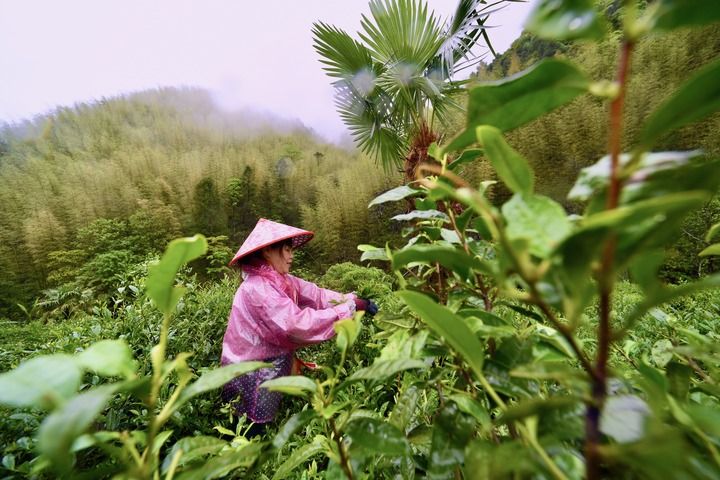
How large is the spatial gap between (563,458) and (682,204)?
133 mm

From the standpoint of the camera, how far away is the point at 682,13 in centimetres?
11

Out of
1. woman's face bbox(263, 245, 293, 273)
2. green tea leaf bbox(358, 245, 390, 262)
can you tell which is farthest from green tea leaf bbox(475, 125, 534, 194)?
woman's face bbox(263, 245, 293, 273)

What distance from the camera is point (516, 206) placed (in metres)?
0.13

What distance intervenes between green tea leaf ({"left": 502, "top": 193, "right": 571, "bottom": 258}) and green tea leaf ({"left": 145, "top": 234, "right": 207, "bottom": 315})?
0.49ft

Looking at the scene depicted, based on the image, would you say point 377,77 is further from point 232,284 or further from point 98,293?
point 98,293

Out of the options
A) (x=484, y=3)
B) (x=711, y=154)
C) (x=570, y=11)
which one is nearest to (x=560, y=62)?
(x=570, y=11)

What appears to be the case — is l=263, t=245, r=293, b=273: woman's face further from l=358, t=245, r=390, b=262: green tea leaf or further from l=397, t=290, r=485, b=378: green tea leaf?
l=397, t=290, r=485, b=378: green tea leaf

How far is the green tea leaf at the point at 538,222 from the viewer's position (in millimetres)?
122

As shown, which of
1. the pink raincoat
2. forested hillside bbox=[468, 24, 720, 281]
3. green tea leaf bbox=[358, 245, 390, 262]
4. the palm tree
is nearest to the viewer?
green tea leaf bbox=[358, 245, 390, 262]

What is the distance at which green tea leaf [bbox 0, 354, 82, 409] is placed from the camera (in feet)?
0.35

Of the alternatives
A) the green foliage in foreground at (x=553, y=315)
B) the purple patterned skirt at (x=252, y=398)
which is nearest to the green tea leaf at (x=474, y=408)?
the green foliage in foreground at (x=553, y=315)

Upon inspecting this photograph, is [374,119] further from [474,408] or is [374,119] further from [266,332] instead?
[474,408]

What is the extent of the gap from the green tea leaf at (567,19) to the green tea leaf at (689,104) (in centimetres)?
3

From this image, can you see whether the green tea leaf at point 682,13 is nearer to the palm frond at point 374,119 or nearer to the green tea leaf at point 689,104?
the green tea leaf at point 689,104
